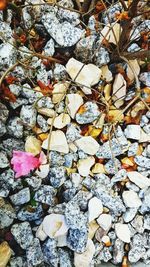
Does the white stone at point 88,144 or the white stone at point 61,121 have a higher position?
the white stone at point 61,121

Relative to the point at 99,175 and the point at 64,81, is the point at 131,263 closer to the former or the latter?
the point at 99,175

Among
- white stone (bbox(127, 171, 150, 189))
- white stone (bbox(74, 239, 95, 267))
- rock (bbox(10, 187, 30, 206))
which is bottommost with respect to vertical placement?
white stone (bbox(74, 239, 95, 267))

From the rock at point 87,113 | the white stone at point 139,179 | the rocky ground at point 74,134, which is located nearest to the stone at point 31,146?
the rocky ground at point 74,134

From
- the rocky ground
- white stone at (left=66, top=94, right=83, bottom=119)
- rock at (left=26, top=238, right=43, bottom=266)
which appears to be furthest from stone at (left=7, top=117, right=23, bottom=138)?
rock at (left=26, top=238, right=43, bottom=266)

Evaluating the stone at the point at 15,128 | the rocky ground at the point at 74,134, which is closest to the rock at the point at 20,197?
the rocky ground at the point at 74,134

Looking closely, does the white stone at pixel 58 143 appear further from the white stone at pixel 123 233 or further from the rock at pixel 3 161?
the white stone at pixel 123 233

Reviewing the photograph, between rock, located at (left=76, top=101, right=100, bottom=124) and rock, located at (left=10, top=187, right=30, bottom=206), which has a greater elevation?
rock, located at (left=76, top=101, right=100, bottom=124)

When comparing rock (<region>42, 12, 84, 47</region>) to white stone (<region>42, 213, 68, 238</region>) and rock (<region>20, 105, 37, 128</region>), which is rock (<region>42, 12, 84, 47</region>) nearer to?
rock (<region>20, 105, 37, 128</region>)

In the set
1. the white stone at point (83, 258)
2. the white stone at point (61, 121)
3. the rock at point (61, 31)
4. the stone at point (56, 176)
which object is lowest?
the white stone at point (83, 258)
